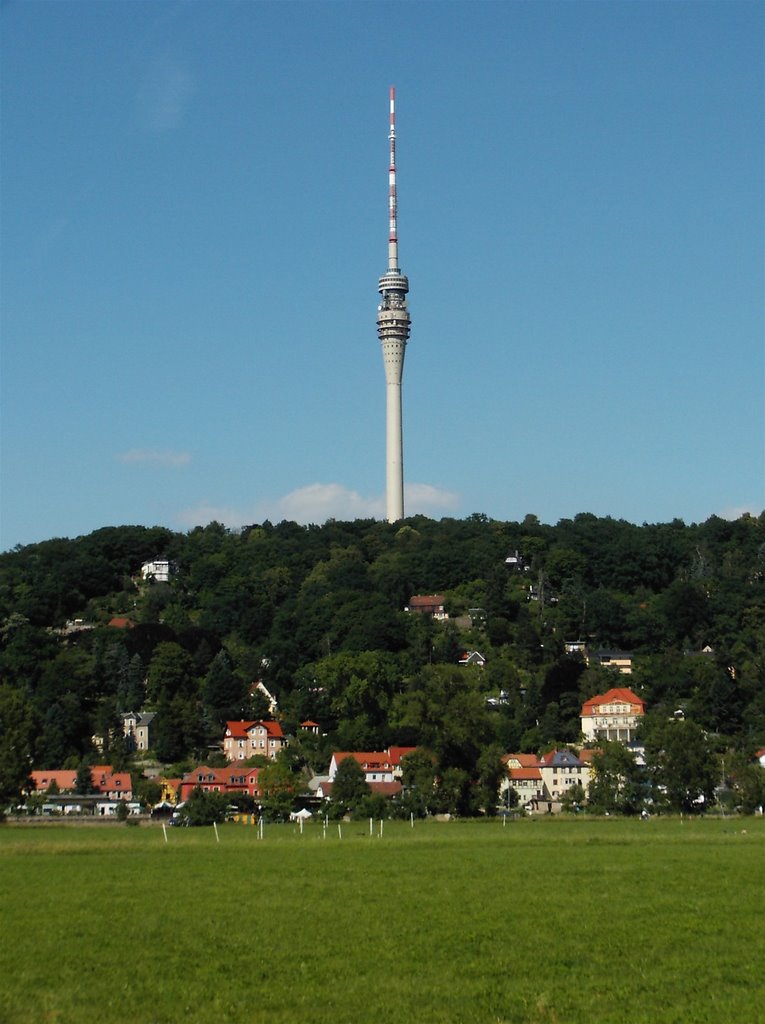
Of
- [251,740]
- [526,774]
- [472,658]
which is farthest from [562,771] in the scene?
[472,658]

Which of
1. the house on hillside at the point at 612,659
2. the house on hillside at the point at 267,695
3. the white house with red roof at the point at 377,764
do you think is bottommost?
the white house with red roof at the point at 377,764

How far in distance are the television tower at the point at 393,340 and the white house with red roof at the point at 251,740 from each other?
2827 inches

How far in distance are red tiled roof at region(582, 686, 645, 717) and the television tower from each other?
73.5 meters

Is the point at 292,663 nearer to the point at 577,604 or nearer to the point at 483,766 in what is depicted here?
the point at 577,604

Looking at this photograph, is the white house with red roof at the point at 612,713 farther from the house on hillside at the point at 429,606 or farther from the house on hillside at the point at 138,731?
the house on hillside at the point at 138,731

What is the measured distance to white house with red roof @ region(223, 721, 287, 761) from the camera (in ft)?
343

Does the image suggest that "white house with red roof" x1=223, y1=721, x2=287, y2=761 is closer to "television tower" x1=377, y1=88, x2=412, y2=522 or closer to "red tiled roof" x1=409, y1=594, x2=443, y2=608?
"red tiled roof" x1=409, y1=594, x2=443, y2=608

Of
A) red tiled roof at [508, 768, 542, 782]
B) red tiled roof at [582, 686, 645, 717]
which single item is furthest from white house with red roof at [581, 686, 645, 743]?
red tiled roof at [508, 768, 542, 782]

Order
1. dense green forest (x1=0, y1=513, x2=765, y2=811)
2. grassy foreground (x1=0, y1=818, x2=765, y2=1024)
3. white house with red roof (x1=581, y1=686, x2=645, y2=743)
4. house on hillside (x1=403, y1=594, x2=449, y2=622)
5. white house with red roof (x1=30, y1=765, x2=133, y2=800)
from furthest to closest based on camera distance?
house on hillside (x1=403, y1=594, x2=449, y2=622) < dense green forest (x1=0, y1=513, x2=765, y2=811) < white house with red roof (x1=581, y1=686, x2=645, y2=743) < white house with red roof (x1=30, y1=765, x2=133, y2=800) < grassy foreground (x1=0, y1=818, x2=765, y2=1024)

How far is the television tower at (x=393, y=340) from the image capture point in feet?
568

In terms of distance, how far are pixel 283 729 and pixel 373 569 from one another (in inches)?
1596

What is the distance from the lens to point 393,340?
17925 centimetres

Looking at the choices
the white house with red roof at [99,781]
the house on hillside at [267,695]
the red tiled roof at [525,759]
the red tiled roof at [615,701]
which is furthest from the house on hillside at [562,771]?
the house on hillside at [267,695]

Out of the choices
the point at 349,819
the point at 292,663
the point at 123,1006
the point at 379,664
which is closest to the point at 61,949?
the point at 123,1006
